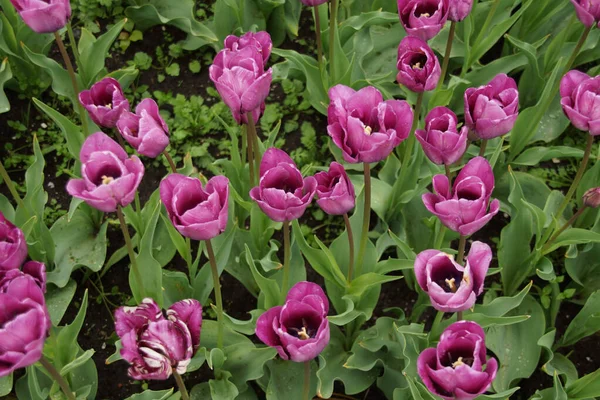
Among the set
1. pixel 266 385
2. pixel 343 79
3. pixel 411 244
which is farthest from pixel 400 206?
pixel 266 385

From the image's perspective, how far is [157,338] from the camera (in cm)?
145

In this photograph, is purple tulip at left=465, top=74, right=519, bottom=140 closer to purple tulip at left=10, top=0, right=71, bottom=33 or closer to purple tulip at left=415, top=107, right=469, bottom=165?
purple tulip at left=415, top=107, right=469, bottom=165

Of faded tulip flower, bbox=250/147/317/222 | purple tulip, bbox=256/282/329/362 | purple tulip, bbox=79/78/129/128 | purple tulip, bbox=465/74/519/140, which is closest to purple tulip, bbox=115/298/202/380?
purple tulip, bbox=256/282/329/362

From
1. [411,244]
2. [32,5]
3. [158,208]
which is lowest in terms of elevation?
[411,244]

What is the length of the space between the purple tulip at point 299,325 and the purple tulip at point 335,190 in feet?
0.66

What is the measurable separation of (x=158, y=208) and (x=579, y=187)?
1.46 m

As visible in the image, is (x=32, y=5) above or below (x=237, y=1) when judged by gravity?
above

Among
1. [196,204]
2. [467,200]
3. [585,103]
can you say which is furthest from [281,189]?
[585,103]

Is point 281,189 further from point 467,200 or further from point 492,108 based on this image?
point 492,108

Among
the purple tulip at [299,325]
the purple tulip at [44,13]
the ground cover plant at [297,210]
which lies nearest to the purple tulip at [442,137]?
the ground cover plant at [297,210]

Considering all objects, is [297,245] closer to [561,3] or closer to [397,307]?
[397,307]

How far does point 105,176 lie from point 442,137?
0.79 m

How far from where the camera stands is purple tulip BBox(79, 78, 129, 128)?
191cm

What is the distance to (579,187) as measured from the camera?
244 cm
